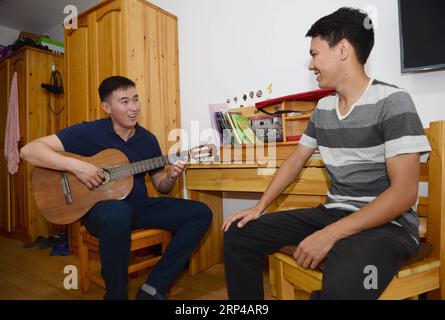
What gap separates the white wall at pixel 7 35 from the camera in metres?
3.84

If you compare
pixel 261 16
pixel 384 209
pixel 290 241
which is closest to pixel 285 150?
pixel 290 241

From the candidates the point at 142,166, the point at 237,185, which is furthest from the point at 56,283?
the point at 237,185

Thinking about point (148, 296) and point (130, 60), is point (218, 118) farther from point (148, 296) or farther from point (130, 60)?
point (148, 296)

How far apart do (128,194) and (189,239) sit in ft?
1.36

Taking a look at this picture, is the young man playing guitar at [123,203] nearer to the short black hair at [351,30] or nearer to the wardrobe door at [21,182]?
the short black hair at [351,30]

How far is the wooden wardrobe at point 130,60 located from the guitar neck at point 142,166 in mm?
476

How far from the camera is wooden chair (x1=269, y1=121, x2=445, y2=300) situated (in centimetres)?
85

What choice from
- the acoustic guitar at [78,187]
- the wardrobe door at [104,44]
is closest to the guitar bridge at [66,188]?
the acoustic guitar at [78,187]

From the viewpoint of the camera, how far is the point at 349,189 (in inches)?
40.4

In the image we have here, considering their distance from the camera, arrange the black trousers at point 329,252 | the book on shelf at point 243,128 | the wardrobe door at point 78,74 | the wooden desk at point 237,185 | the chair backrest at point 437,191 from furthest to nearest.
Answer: the wardrobe door at point 78,74
the book on shelf at point 243,128
the wooden desk at point 237,185
the chair backrest at point 437,191
the black trousers at point 329,252

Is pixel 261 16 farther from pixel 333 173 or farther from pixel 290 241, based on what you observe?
pixel 290 241

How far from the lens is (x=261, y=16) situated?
6.86ft

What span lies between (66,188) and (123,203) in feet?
1.17

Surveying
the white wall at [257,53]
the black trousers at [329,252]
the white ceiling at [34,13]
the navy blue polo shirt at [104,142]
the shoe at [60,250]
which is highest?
the white ceiling at [34,13]
